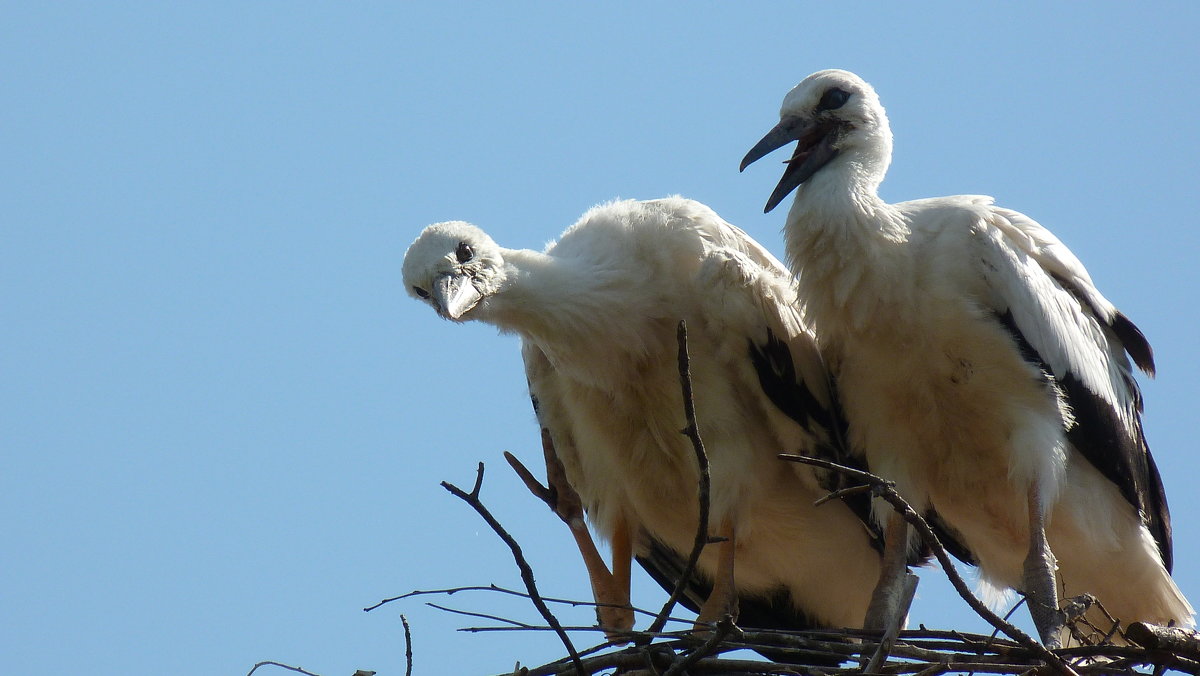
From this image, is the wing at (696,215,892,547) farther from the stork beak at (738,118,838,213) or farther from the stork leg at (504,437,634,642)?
the stork leg at (504,437,634,642)

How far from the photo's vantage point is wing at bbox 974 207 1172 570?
6.41 m

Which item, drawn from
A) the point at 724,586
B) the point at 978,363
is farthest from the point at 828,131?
the point at 724,586

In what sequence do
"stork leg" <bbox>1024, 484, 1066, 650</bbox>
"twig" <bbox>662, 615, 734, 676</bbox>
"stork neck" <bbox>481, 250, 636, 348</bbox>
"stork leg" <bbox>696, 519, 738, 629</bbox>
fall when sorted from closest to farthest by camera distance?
1. "twig" <bbox>662, 615, 734, 676</bbox>
2. "stork leg" <bbox>1024, 484, 1066, 650</bbox>
3. "stork neck" <bbox>481, 250, 636, 348</bbox>
4. "stork leg" <bbox>696, 519, 738, 629</bbox>

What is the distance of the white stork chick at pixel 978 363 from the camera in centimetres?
642

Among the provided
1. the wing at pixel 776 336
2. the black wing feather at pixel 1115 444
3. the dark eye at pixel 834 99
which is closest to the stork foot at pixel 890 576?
the wing at pixel 776 336

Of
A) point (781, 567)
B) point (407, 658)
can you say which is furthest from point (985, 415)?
point (407, 658)

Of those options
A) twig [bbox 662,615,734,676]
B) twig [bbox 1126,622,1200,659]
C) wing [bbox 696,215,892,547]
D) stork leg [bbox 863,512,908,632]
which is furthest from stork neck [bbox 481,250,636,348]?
twig [bbox 1126,622,1200,659]

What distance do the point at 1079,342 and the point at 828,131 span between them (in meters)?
1.46

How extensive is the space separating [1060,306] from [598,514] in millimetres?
2434

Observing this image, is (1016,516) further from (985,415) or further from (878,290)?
(878,290)

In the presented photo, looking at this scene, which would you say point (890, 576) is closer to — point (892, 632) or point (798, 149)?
point (892, 632)

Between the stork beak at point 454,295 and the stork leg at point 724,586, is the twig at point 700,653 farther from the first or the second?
the stork beak at point 454,295

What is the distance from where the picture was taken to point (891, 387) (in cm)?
664

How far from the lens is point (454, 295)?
21.2 feet
